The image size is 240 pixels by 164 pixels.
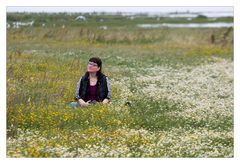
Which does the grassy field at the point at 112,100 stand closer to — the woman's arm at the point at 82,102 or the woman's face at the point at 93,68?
the woman's arm at the point at 82,102

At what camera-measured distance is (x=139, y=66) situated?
773 inches

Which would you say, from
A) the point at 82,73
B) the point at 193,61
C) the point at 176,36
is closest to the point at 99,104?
the point at 82,73

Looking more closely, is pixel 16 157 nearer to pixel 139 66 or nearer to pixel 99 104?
pixel 99 104

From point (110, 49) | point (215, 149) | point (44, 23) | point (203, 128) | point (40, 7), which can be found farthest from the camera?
point (110, 49)

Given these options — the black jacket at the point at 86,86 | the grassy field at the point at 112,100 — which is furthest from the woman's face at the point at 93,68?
the grassy field at the point at 112,100

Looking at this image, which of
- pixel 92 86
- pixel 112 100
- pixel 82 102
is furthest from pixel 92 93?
pixel 112 100

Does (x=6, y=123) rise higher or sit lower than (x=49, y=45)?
lower

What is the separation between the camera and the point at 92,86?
571 inches

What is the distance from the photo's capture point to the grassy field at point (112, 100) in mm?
12656

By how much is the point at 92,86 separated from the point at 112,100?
2.40 ft

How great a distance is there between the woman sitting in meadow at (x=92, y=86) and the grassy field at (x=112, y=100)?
30cm

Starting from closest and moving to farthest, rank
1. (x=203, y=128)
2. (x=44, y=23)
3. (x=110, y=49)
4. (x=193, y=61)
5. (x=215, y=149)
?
(x=215, y=149) < (x=203, y=128) < (x=44, y=23) < (x=110, y=49) < (x=193, y=61)

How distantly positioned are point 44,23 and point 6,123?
4.99m

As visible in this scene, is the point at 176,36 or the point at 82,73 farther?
the point at 176,36
